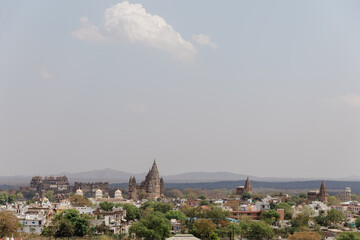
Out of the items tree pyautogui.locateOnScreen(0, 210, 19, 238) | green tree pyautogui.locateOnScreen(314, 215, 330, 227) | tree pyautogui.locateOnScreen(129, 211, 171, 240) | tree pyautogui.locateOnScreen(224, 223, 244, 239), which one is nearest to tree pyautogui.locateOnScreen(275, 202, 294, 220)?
green tree pyautogui.locateOnScreen(314, 215, 330, 227)

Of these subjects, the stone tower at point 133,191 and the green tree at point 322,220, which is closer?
the green tree at point 322,220

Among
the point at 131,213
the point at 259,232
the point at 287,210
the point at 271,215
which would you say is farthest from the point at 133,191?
the point at 259,232

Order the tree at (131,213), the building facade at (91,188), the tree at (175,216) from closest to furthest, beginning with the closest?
the tree at (175,216) → the tree at (131,213) → the building facade at (91,188)

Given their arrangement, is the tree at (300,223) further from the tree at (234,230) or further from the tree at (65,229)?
the tree at (65,229)

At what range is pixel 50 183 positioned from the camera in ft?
344

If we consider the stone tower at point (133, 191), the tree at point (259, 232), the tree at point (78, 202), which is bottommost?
the tree at point (259, 232)

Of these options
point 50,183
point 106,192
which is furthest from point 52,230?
point 50,183

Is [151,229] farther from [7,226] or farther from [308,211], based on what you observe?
[308,211]

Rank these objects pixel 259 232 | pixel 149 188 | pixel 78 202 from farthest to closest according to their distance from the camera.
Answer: pixel 149 188 → pixel 78 202 → pixel 259 232

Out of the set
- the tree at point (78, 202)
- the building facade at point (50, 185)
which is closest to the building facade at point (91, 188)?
the building facade at point (50, 185)

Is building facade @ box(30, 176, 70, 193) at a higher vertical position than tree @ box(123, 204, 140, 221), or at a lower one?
higher

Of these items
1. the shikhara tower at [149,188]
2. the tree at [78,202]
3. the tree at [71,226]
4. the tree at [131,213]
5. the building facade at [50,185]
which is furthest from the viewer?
the building facade at [50,185]

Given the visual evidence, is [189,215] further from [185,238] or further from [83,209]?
[185,238]

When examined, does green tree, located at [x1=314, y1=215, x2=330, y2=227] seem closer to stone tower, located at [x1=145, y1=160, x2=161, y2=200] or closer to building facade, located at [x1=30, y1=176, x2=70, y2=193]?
stone tower, located at [x1=145, y1=160, x2=161, y2=200]
